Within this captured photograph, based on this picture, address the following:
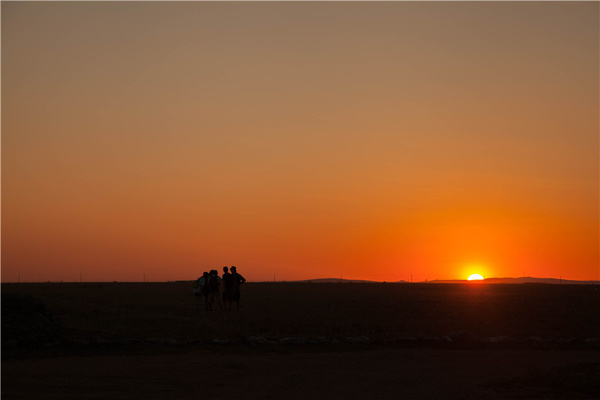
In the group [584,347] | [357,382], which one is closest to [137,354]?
[357,382]

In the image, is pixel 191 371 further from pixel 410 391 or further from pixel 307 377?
pixel 410 391

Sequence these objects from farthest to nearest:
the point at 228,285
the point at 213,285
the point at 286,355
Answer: the point at 213,285 < the point at 228,285 < the point at 286,355

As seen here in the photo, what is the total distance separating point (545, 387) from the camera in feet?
48.6

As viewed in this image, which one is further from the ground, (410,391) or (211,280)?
(211,280)

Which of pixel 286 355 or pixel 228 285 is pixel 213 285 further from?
pixel 286 355

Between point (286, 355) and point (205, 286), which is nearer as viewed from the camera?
point (286, 355)

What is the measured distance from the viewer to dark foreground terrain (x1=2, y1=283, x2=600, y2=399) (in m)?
14.3

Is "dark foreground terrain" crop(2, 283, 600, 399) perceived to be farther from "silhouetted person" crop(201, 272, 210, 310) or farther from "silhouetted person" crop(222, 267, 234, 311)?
"silhouetted person" crop(201, 272, 210, 310)

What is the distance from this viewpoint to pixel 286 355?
19016mm

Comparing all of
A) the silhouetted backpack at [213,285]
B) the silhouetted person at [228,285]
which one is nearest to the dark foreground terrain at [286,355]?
the silhouetted person at [228,285]

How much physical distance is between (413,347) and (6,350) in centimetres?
1128

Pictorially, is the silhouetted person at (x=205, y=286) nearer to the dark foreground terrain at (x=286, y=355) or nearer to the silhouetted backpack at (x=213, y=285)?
the silhouetted backpack at (x=213, y=285)

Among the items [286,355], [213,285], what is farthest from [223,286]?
[286,355]

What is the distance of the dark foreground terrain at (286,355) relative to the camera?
14.3 meters
